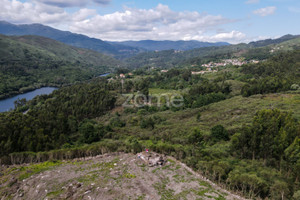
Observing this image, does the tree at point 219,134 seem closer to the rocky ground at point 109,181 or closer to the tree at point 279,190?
the rocky ground at point 109,181

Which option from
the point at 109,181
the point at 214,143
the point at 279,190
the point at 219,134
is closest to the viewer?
the point at 279,190

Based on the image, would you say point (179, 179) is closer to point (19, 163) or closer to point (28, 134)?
point (19, 163)

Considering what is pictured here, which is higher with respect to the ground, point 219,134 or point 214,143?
point 219,134

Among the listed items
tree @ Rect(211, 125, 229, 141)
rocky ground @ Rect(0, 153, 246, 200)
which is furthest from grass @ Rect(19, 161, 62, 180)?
tree @ Rect(211, 125, 229, 141)

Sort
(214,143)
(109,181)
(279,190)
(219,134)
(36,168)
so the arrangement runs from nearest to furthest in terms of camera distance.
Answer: (279,190) < (109,181) < (36,168) < (214,143) < (219,134)

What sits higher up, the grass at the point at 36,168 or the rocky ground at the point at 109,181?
the rocky ground at the point at 109,181

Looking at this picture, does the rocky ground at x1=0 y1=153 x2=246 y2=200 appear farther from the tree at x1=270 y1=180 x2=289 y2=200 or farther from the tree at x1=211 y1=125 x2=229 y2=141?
the tree at x1=211 y1=125 x2=229 y2=141

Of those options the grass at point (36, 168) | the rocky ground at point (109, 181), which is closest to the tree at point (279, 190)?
the rocky ground at point (109, 181)

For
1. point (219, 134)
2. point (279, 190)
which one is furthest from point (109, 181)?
point (219, 134)

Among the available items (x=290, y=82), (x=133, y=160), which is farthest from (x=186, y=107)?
(x=133, y=160)

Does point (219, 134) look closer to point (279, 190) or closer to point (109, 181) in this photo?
point (279, 190)
